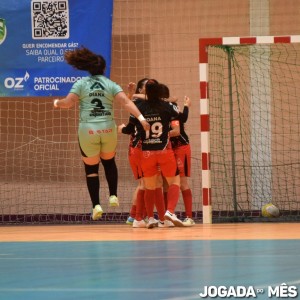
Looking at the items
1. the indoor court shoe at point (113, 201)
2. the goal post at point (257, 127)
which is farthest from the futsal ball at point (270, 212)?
the indoor court shoe at point (113, 201)

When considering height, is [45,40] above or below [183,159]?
above

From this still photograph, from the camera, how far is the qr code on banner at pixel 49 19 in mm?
14867

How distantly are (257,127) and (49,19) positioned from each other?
3.93 metres

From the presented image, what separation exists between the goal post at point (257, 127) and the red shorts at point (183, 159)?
3.14 m

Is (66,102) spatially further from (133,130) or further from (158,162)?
(158,162)

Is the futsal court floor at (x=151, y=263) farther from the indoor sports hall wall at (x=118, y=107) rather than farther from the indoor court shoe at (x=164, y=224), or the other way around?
the indoor sports hall wall at (x=118, y=107)

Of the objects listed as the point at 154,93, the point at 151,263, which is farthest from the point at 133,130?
the point at 151,263

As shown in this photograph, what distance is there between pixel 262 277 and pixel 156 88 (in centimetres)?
550

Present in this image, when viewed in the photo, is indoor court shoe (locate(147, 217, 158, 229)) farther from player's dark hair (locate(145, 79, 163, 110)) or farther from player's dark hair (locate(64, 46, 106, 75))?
player's dark hair (locate(64, 46, 106, 75))

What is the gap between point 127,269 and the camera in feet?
23.3

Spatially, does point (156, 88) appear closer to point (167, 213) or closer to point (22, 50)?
point (167, 213)

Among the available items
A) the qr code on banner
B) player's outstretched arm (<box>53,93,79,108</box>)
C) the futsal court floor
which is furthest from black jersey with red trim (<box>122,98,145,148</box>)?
the qr code on banner

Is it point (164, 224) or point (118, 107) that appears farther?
point (118, 107)

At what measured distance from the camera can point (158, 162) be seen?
38.5 ft
